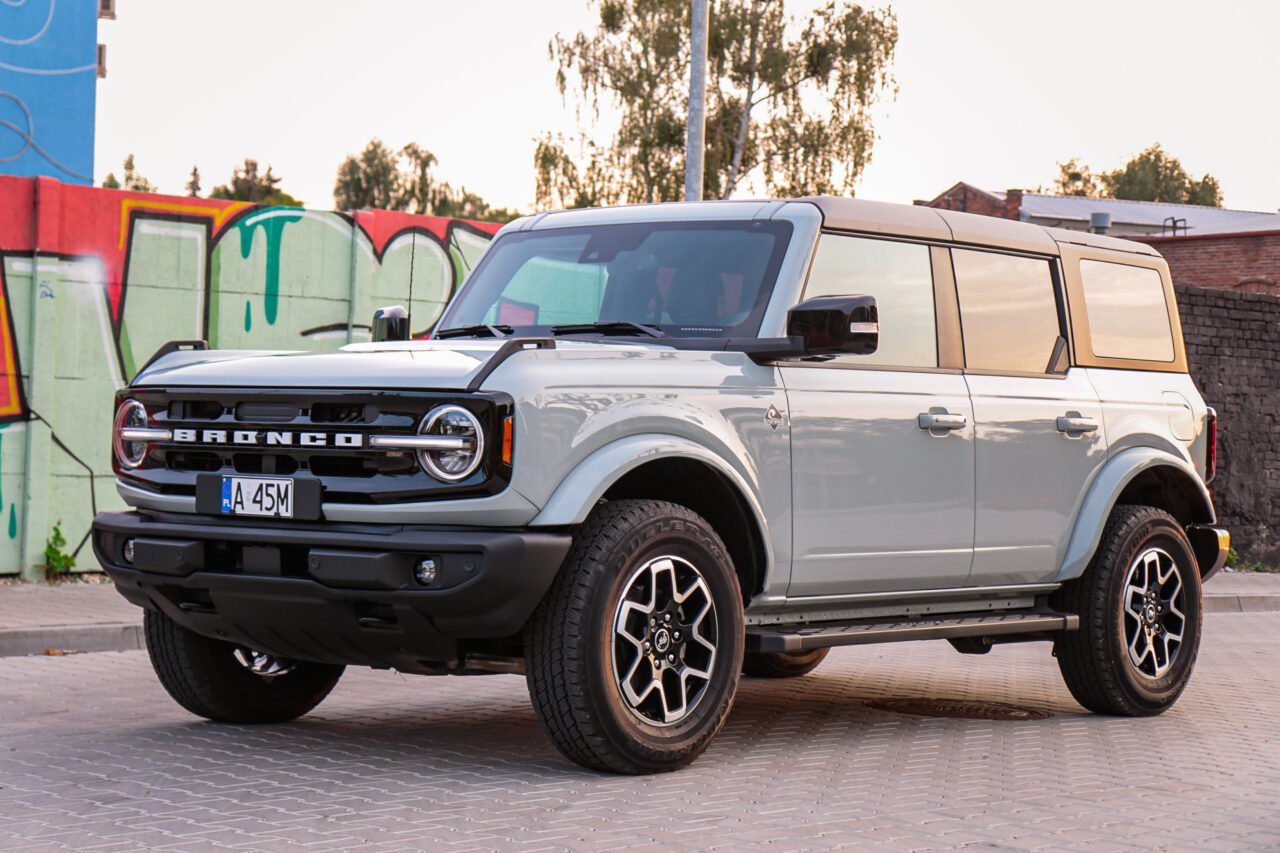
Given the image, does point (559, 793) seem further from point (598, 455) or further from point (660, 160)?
point (660, 160)

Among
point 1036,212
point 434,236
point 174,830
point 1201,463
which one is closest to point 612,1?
point 1036,212

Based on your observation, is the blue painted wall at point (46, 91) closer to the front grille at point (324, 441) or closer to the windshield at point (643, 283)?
the windshield at point (643, 283)

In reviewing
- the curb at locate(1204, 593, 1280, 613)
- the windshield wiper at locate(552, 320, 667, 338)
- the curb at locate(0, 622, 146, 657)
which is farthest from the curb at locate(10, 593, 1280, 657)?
the curb at locate(1204, 593, 1280, 613)

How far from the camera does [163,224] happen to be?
13.0 meters

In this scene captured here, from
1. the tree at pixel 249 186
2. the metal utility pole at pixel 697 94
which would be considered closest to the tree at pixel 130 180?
the tree at pixel 249 186

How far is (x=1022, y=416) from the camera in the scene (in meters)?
7.72

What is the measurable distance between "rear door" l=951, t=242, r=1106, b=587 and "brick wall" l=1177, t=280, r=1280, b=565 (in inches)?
435

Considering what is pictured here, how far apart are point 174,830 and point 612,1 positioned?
51913 mm

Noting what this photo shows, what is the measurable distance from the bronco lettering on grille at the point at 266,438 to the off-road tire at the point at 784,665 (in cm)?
395

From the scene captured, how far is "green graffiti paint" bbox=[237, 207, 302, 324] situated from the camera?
44.2ft

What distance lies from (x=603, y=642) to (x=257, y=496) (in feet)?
4.18

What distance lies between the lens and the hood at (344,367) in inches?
229

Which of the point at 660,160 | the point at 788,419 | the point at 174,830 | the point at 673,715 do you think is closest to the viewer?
the point at 174,830

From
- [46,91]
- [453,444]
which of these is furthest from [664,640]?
[46,91]
